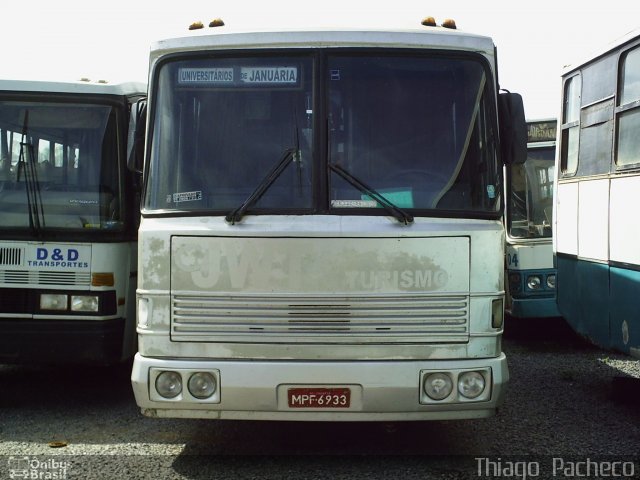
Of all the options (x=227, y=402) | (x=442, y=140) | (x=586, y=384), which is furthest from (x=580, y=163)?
(x=227, y=402)

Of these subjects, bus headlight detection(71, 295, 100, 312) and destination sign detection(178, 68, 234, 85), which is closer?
destination sign detection(178, 68, 234, 85)

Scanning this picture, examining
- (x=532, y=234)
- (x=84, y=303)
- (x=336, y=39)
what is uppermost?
(x=336, y=39)

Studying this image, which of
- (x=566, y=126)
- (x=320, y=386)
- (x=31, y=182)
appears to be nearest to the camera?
(x=320, y=386)

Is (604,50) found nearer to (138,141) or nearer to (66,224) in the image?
(138,141)

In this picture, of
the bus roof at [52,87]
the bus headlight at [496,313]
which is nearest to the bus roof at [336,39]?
the bus headlight at [496,313]

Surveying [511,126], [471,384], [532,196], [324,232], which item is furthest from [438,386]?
[532,196]

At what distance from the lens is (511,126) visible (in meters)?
5.85

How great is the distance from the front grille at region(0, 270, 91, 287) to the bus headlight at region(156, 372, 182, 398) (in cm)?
195

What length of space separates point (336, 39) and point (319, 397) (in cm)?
222

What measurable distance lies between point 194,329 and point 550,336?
7.75 m

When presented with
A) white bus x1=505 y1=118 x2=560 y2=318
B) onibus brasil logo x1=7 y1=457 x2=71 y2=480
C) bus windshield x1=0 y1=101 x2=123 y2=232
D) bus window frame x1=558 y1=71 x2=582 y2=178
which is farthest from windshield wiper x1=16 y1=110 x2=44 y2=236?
white bus x1=505 y1=118 x2=560 y2=318

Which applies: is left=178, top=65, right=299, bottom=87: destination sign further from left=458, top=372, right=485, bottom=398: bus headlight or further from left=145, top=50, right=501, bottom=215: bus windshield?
left=458, top=372, right=485, bottom=398: bus headlight

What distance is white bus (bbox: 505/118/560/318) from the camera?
35.4ft

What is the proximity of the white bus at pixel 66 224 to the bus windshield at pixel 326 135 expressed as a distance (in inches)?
65.1
